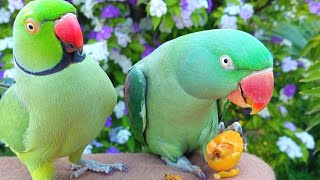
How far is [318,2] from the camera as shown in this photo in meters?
1.69

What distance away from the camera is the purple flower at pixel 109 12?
1648 mm

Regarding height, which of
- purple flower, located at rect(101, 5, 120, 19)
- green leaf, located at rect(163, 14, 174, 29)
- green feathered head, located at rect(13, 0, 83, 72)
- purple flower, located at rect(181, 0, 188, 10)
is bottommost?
green leaf, located at rect(163, 14, 174, 29)

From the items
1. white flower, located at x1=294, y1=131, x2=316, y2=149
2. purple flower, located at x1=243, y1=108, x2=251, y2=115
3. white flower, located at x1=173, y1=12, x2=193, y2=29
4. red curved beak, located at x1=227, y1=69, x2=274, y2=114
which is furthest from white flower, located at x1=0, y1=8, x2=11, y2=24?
white flower, located at x1=294, y1=131, x2=316, y2=149

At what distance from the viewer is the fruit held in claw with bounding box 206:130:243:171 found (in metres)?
1.08

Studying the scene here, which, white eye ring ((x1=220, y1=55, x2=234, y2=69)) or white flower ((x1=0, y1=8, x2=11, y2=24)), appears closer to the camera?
white eye ring ((x1=220, y1=55, x2=234, y2=69))

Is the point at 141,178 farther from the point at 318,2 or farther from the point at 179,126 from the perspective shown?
the point at 318,2

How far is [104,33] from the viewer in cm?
165

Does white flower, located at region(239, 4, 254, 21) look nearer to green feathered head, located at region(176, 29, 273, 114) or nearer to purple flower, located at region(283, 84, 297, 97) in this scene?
purple flower, located at region(283, 84, 297, 97)

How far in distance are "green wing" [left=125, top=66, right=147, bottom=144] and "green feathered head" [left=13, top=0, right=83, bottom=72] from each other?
241 millimetres

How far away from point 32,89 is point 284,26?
4.96 ft

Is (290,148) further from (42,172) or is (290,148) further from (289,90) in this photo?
(42,172)

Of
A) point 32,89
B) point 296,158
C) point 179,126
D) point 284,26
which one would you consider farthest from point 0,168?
point 284,26

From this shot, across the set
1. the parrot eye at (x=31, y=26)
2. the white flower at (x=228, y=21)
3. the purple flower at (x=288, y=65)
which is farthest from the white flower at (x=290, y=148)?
the parrot eye at (x=31, y=26)

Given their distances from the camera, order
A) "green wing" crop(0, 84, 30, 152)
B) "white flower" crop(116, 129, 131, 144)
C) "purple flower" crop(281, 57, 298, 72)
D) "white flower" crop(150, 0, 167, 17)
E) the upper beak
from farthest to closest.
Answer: "purple flower" crop(281, 57, 298, 72) → "white flower" crop(116, 129, 131, 144) → "white flower" crop(150, 0, 167, 17) → "green wing" crop(0, 84, 30, 152) → the upper beak
